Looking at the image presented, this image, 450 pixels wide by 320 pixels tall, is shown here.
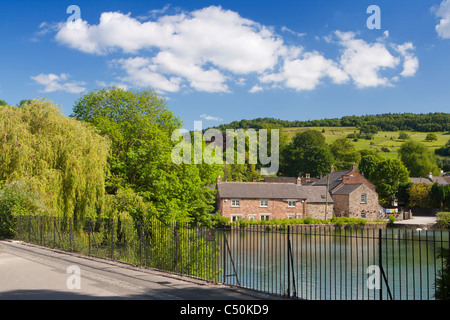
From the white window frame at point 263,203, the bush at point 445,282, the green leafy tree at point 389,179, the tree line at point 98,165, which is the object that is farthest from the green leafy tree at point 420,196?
the bush at point 445,282

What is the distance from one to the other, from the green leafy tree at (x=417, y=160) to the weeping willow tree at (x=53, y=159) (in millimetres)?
101966

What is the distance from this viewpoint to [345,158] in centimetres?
11406

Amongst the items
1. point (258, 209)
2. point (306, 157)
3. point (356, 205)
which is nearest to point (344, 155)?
point (306, 157)

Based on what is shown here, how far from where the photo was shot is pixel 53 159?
2461 cm

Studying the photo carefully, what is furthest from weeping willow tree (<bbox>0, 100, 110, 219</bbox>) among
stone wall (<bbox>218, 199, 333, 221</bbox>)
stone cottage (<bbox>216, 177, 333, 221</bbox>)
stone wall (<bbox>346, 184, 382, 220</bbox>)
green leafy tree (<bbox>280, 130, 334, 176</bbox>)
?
green leafy tree (<bbox>280, 130, 334, 176</bbox>)

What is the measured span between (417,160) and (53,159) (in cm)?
10528

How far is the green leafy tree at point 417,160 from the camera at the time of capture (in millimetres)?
108688

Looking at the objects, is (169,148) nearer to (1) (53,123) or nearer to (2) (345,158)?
(1) (53,123)

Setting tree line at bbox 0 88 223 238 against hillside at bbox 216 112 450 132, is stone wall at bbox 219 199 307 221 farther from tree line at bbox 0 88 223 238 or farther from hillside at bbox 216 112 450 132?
hillside at bbox 216 112 450 132

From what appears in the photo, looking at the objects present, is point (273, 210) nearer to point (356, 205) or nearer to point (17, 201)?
point (356, 205)

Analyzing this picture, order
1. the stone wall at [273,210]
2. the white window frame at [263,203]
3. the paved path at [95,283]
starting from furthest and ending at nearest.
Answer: the white window frame at [263,203] < the stone wall at [273,210] < the paved path at [95,283]

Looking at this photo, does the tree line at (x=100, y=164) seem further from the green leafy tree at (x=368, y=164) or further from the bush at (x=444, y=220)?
the green leafy tree at (x=368, y=164)

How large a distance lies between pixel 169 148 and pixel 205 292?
1067 inches
